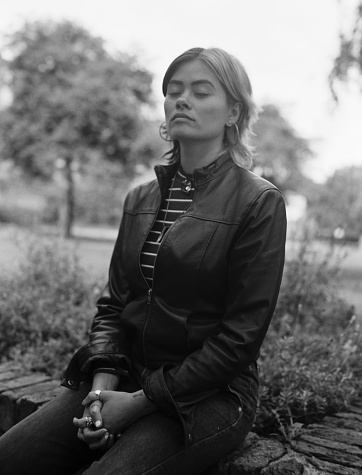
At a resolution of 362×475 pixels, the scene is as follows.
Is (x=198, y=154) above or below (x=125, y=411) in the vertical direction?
above

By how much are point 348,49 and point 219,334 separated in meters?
7.89

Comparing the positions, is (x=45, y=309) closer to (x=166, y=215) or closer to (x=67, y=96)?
(x=166, y=215)

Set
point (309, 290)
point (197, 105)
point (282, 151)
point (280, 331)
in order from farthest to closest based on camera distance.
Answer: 1. point (282, 151)
2. point (309, 290)
3. point (280, 331)
4. point (197, 105)

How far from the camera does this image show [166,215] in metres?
2.31

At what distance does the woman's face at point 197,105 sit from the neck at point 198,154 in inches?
1.5

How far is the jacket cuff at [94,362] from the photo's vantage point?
222cm

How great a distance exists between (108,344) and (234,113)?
1.02 metres

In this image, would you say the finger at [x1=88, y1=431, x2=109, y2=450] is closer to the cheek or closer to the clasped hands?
the clasped hands

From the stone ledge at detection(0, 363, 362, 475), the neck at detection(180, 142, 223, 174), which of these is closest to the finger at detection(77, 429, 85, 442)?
the stone ledge at detection(0, 363, 362, 475)

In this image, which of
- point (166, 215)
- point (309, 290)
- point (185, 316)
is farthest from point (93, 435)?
point (309, 290)

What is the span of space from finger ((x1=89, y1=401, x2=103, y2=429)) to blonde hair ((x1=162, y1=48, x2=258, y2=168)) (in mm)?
1037

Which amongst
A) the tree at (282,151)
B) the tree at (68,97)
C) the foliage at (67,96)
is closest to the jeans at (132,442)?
the tree at (68,97)

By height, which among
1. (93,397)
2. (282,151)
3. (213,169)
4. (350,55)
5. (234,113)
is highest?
(282,151)

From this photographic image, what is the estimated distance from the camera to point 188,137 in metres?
2.23
